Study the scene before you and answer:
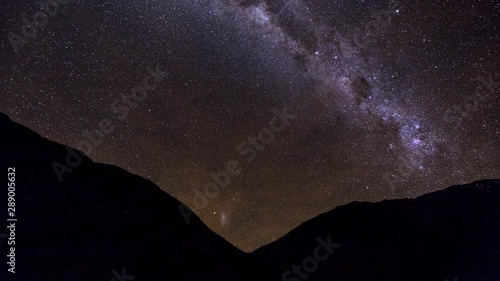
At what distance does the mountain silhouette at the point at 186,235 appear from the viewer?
5078mm

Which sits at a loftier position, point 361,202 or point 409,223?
point 361,202


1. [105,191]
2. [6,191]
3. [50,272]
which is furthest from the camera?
[105,191]

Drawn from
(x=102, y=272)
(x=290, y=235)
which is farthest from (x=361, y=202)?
(x=102, y=272)

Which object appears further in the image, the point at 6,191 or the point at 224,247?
the point at 224,247

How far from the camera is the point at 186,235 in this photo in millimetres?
6402

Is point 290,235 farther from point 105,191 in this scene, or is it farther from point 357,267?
point 105,191

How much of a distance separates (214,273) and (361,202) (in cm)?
372

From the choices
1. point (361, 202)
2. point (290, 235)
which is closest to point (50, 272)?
point (290, 235)

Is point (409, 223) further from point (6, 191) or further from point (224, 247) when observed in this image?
point (6, 191)

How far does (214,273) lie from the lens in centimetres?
606

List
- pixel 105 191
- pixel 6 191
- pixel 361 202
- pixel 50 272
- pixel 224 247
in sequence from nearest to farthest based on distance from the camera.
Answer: pixel 50 272, pixel 6 191, pixel 105 191, pixel 224 247, pixel 361 202

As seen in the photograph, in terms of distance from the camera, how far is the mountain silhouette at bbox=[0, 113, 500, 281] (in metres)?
5.08

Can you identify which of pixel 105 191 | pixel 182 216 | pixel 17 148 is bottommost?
pixel 182 216

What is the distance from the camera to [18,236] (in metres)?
4.78
